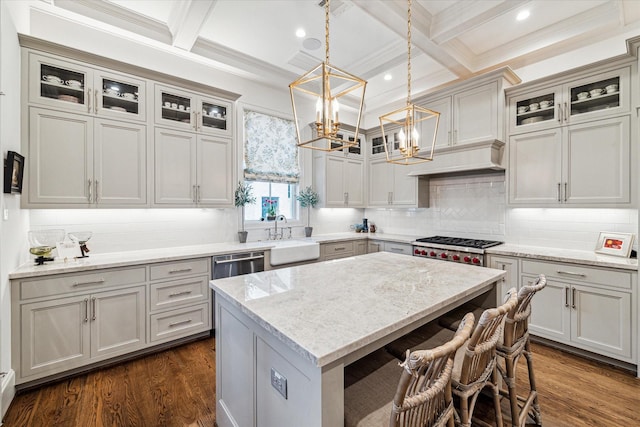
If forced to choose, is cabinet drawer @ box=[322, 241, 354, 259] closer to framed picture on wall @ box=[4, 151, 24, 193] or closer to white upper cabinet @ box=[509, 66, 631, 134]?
white upper cabinet @ box=[509, 66, 631, 134]

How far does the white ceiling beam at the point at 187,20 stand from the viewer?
2.57 metres

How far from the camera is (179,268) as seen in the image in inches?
115

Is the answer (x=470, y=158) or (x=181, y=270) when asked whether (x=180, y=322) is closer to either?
(x=181, y=270)

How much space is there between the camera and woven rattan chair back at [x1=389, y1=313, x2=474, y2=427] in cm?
91

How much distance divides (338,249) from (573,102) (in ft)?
10.6

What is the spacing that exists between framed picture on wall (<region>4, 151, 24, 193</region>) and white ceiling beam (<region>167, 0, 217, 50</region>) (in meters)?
1.84

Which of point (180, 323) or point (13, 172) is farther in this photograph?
point (180, 323)

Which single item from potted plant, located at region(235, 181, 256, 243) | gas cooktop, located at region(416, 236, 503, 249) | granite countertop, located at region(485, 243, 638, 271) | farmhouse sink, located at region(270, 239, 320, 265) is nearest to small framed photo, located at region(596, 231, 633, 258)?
granite countertop, located at region(485, 243, 638, 271)

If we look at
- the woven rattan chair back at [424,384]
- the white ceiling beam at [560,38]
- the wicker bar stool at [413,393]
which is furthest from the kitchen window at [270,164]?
the woven rattan chair back at [424,384]

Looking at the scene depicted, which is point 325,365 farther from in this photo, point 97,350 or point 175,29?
point 175,29

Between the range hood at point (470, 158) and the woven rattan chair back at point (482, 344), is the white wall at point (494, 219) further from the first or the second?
the woven rattan chair back at point (482, 344)

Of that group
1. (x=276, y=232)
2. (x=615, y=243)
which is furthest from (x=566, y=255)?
(x=276, y=232)

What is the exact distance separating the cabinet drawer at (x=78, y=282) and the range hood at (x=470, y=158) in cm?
371

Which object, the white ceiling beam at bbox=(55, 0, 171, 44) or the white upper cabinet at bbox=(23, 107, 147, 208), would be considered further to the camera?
the white ceiling beam at bbox=(55, 0, 171, 44)
